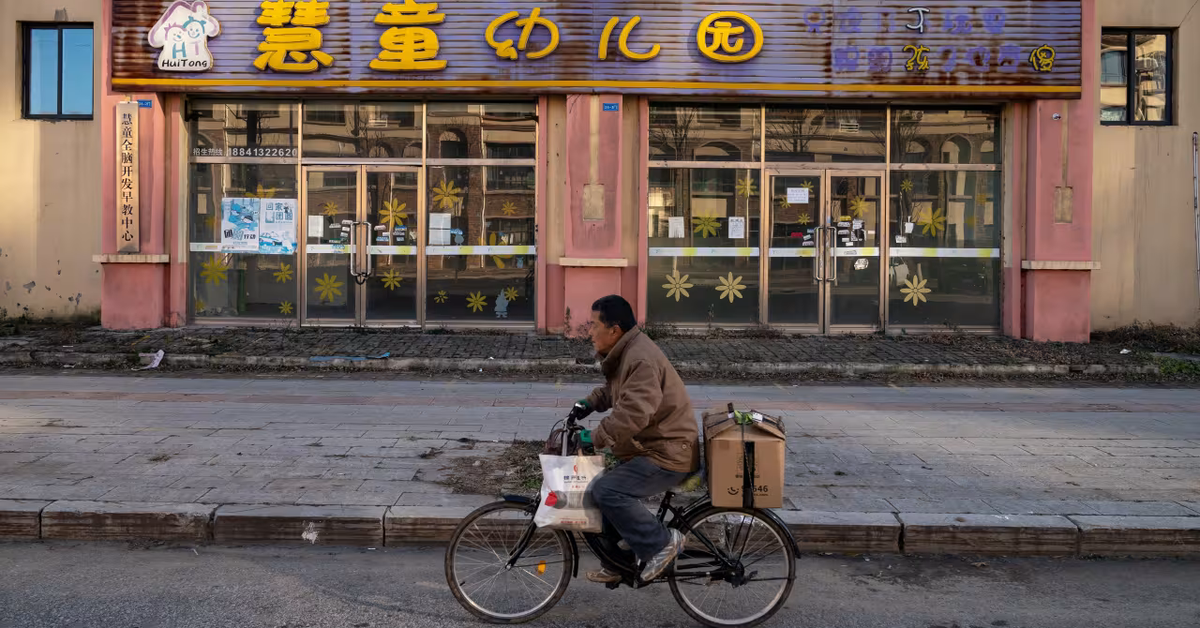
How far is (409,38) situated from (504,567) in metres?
11.4

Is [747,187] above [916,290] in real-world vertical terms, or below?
above

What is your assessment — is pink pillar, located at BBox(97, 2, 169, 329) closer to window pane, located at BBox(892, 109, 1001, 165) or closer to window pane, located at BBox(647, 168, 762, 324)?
window pane, located at BBox(647, 168, 762, 324)

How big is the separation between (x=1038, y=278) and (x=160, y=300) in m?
13.3

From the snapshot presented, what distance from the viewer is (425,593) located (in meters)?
5.29

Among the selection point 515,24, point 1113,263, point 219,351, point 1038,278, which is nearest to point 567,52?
point 515,24

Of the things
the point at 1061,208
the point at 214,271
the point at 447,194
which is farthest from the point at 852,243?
the point at 214,271

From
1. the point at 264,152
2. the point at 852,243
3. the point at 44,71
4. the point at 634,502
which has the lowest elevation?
the point at 634,502

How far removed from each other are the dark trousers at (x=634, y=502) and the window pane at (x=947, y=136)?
12.1m

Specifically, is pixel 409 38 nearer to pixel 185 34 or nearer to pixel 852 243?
pixel 185 34

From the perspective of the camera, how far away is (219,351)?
13.4m

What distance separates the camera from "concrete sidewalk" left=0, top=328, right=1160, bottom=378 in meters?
12.9

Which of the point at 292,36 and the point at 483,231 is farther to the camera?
the point at 483,231

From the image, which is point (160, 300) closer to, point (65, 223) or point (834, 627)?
point (65, 223)

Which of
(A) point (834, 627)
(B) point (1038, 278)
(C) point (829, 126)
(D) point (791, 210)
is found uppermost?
(C) point (829, 126)
